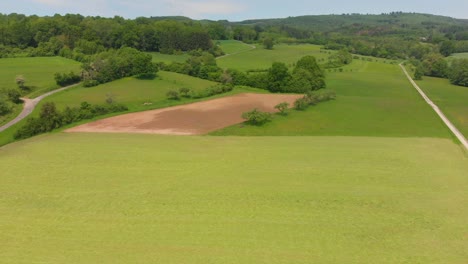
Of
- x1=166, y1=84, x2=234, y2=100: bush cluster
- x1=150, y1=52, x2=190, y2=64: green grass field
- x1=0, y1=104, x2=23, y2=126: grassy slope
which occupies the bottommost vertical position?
x1=166, y1=84, x2=234, y2=100: bush cluster

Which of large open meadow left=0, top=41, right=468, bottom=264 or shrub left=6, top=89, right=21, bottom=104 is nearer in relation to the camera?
large open meadow left=0, top=41, right=468, bottom=264

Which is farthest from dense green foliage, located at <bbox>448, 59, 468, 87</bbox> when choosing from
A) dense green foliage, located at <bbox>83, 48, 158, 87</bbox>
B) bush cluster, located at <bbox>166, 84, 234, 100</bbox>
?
dense green foliage, located at <bbox>83, 48, 158, 87</bbox>

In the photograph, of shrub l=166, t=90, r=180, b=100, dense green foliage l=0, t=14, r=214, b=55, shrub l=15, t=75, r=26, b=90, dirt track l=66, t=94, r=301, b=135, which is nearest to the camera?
dirt track l=66, t=94, r=301, b=135

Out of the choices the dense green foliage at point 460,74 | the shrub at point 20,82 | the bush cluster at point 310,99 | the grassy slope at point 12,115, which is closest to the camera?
the grassy slope at point 12,115

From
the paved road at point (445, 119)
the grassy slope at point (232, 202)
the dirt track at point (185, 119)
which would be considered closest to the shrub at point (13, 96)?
the dirt track at point (185, 119)

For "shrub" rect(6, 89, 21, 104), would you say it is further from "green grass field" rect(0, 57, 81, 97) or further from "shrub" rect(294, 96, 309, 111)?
"shrub" rect(294, 96, 309, 111)

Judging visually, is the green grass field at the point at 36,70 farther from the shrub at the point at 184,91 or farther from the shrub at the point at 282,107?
the shrub at the point at 282,107

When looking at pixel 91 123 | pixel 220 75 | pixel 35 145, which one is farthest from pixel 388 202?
pixel 220 75
